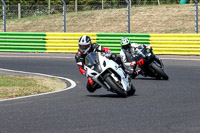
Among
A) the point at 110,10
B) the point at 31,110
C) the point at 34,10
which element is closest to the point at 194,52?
the point at 34,10

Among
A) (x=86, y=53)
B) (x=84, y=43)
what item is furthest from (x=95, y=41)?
(x=84, y=43)

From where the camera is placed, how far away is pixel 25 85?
12297mm

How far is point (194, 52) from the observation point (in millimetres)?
20656

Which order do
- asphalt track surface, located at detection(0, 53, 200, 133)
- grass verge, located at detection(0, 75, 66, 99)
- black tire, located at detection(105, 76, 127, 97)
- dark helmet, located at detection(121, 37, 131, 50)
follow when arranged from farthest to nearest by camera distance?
dark helmet, located at detection(121, 37, 131, 50), grass verge, located at detection(0, 75, 66, 99), black tire, located at detection(105, 76, 127, 97), asphalt track surface, located at detection(0, 53, 200, 133)

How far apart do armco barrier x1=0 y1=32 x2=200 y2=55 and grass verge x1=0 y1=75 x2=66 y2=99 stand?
324 inches

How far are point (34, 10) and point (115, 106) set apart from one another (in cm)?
2049

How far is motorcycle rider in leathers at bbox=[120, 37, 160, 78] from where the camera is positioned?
1381 cm

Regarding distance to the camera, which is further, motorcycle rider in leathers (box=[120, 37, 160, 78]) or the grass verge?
motorcycle rider in leathers (box=[120, 37, 160, 78])

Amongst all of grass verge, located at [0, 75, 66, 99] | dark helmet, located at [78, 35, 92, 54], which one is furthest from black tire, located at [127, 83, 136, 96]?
grass verge, located at [0, 75, 66, 99]

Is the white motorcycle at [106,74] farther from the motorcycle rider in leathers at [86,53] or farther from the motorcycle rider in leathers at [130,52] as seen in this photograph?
the motorcycle rider in leathers at [130,52]

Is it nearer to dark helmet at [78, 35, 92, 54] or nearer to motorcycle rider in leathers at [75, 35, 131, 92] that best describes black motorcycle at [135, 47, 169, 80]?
motorcycle rider in leathers at [75, 35, 131, 92]

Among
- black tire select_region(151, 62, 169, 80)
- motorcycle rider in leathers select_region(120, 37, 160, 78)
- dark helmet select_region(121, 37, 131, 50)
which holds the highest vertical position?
dark helmet select_region(121, 37, 131, 50)

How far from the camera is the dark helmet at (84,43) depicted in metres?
10.4

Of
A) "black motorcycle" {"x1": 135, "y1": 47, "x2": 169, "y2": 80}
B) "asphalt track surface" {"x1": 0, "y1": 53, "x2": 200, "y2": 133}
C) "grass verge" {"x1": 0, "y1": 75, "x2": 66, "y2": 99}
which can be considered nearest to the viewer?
"asphalt track surface" {"x1": 0, "y1": 53, "x2": 200, "y2": 133}
